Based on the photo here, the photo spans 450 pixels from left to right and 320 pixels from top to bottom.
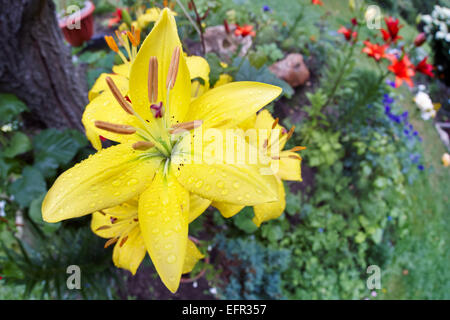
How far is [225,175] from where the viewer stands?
60 cm

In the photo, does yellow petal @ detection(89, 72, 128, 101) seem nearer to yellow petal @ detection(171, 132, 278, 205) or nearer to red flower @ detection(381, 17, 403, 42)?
yellow petal @ detection(171, 132, 278, 205)

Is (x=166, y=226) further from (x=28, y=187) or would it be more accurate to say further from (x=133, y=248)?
(x=28, y=187)

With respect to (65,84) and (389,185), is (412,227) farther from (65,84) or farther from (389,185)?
(65,84)

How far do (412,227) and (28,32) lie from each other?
342cm

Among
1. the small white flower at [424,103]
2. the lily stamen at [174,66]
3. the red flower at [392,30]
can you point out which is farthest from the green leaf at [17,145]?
the small white flower at [424,103]

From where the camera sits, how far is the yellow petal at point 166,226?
1.82 feet

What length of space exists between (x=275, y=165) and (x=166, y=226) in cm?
39

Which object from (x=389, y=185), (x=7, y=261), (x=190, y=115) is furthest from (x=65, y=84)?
(x=389, y=185)

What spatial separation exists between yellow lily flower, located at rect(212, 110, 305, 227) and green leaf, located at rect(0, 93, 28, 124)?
4.12 feet

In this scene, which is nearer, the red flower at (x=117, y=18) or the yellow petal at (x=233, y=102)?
the yellow petal at (x=233, y=102)

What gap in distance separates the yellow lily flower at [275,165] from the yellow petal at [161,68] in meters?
0.19

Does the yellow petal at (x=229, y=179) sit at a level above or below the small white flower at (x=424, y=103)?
above

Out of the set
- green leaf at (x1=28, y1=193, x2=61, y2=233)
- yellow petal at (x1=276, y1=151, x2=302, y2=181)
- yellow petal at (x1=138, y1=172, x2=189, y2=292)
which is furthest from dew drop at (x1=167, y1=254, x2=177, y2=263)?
green leaf at (x1=28, y1=193, x2=61, y2=233)

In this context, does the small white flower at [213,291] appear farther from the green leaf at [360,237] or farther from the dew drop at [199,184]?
the dew drop at [199,184]
